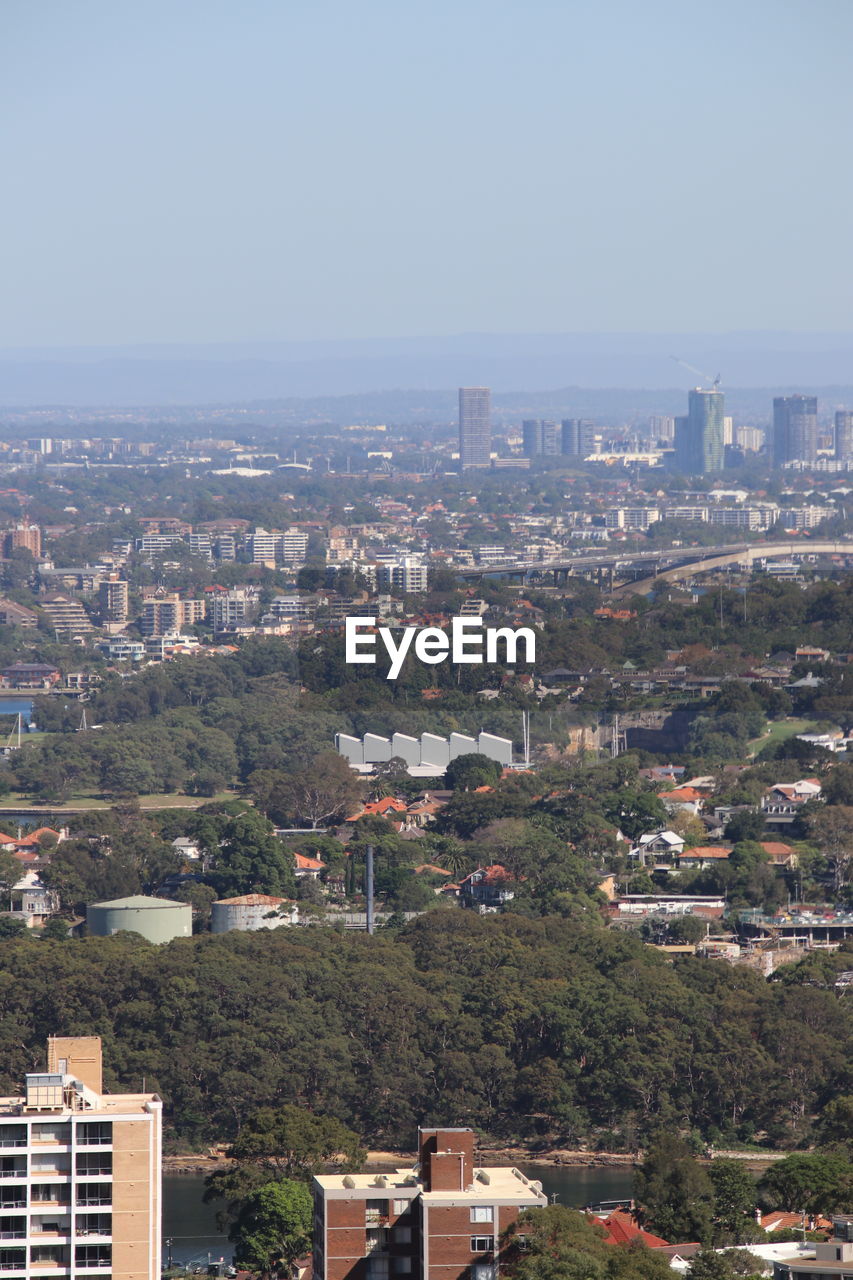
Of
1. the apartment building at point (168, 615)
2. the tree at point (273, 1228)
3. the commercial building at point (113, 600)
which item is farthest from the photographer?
the commercial building at point (113, 600)

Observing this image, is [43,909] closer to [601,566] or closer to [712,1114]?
[712,1114]

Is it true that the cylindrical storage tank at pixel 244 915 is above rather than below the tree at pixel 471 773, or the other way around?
above

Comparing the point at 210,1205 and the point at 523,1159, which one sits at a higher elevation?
the point at 210,1205

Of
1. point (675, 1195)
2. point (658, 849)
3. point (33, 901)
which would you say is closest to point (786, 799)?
point (658, 849)

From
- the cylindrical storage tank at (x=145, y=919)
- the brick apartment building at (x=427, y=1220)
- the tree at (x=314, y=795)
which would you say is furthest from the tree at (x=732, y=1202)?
the tree at (x=314, y=795)

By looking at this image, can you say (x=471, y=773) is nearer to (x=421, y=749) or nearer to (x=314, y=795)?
(x=314, y=795)

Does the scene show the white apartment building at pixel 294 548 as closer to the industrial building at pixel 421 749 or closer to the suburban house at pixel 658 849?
the industrial building at pixel 421 749
